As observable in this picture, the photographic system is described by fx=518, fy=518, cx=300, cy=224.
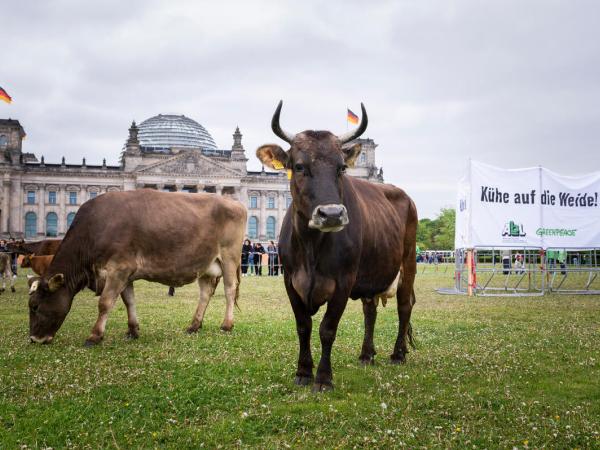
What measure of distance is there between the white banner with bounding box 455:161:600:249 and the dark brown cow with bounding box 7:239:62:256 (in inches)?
600

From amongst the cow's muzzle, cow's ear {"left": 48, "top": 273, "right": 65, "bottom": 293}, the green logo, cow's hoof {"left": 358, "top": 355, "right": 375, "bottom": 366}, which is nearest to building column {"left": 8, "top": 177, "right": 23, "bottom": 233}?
the green logo

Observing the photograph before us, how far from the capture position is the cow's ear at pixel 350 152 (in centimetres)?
572

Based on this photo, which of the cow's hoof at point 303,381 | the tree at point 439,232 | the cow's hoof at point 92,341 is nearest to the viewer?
the cow's hoof at point 303,381

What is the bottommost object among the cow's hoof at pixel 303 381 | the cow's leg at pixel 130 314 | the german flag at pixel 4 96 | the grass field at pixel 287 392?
the grass field at pixel 287 392

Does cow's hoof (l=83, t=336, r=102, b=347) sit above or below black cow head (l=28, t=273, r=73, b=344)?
below

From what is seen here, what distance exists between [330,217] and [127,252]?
476 cm

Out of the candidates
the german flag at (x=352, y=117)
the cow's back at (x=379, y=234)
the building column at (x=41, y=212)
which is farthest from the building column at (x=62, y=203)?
the cow's back at (x=379, y=234)

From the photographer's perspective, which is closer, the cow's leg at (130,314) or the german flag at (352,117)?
the cow's leg at (130,314)

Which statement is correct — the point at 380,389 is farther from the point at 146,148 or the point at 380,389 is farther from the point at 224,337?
the point at 146,148

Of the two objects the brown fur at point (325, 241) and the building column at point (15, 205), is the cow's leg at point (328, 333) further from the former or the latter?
the building column at point (15, 205)

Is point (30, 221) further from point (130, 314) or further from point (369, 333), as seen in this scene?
point (369, 333)

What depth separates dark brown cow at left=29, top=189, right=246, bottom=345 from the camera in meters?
8.17

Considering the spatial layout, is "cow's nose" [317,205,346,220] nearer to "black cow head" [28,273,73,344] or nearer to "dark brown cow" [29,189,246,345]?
"dark brown cow" [29,189,246,345]

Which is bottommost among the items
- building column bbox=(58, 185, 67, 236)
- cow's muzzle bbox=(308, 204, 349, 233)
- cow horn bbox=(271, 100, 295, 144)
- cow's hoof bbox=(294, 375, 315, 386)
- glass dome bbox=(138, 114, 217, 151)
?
cow's hoof bbox=(294, 375, 315, 386)
